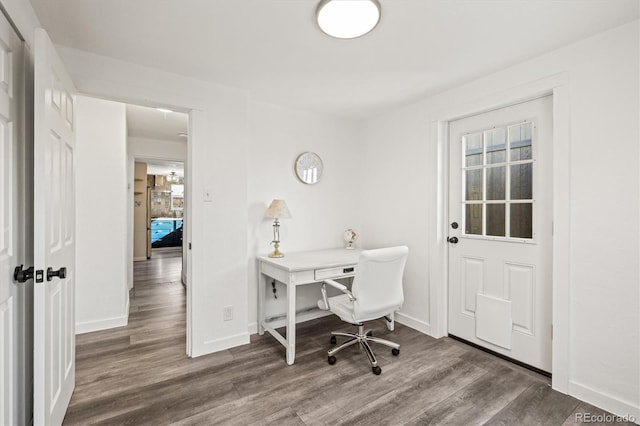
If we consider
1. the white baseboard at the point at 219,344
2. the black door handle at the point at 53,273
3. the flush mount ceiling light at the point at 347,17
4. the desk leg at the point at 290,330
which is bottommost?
the white baseboard at the point at 219,344

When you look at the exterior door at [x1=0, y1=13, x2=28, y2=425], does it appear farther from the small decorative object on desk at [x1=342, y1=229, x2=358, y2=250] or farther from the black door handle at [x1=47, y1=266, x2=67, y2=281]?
the small decorative object on desk at [x1=342, y1=229, x2=358, y2=250]

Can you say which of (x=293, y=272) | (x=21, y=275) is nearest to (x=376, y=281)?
(x=293, y=272)

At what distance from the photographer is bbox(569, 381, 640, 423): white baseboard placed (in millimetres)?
1765

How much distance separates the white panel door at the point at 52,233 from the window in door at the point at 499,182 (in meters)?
2.91

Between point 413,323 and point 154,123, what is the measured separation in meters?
4.09

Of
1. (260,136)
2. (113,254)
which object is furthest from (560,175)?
(113,254)

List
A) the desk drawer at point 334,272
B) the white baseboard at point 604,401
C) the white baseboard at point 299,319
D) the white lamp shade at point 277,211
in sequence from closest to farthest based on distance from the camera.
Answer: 1. the white baseboard at point 604,401
2. the desk drawer at point 334,272
3. the white lamp shade at point 277,211
4. the white baseboard at point 299,319

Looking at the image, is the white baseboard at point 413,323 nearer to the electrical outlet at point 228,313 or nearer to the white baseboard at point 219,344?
the white baseboard at point 219,344

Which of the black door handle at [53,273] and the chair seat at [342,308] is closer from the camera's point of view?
the black door handle at [53,273]

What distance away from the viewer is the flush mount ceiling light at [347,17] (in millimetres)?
1591

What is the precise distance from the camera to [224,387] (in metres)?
2.11

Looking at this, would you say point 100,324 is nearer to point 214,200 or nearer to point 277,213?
point 214,200

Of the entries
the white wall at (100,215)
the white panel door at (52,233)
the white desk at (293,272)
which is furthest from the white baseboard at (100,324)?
the white desk at (293,272)

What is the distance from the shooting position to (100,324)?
3.10m
